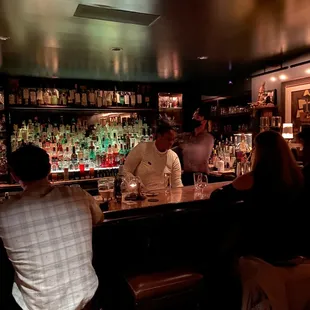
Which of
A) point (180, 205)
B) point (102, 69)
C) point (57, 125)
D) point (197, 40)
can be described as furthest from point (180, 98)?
point (180, 205)

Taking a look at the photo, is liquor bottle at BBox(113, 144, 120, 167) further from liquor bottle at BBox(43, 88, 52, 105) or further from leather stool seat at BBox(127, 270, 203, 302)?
leather stool seat at BBox(127, 270, 203, 302)

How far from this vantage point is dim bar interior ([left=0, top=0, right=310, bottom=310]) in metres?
2.01

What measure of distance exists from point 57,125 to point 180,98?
232 cm

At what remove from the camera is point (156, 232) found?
7.87 ft

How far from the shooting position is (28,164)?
1516mm

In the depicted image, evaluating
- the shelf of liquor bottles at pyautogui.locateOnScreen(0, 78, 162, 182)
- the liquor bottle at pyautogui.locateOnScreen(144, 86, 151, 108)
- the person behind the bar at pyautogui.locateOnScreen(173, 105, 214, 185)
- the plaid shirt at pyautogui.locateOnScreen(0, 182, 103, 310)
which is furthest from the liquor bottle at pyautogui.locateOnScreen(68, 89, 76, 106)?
the plaid shirt at pyautogui.locateOnScreen(0, 182, 103, 310)

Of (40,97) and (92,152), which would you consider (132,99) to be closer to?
(92,152)

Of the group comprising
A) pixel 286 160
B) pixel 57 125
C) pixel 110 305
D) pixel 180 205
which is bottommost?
pixel 110 305

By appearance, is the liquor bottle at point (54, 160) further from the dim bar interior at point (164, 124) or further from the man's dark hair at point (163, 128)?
the man's dark hair at point (163, 128)

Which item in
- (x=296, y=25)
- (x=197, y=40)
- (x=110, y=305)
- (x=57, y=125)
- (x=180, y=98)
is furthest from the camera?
(x=180, y=98)

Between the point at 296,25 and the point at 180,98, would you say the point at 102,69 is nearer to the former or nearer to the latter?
the point at 180,98

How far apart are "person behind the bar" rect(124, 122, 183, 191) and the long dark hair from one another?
126 cm

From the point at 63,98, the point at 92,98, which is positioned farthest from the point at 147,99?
the point at 63,98

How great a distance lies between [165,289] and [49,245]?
0.83 m
